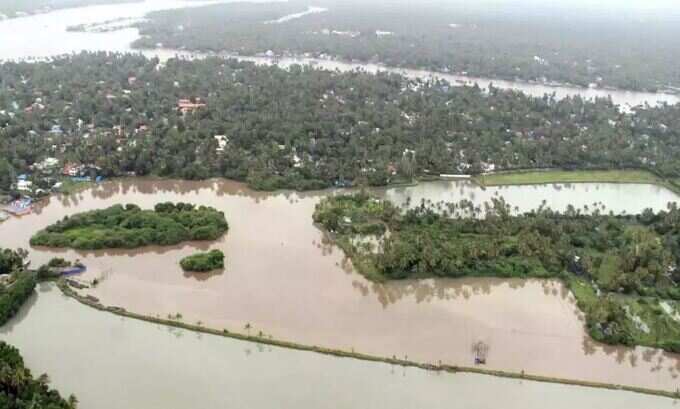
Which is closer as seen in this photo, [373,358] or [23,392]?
[23,392]

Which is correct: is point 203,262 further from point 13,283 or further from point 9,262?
point 9,262

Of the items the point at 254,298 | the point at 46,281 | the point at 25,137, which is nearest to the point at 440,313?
the point at 254,298

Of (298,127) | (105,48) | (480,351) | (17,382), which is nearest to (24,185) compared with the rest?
(298,127)

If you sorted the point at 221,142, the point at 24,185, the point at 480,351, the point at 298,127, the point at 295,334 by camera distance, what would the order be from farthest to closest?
1. the point at 298,127
2. the point at 221,142
3. the point at 24,185
4. the point at 295,334
5. the point at 480,351

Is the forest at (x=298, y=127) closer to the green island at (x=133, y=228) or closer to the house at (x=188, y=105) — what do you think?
the house at (x=188, y=105)

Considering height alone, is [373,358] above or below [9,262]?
below

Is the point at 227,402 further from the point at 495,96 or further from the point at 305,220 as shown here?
the point at 495,96
